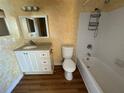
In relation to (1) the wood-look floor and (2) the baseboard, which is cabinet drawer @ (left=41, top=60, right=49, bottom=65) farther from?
(2) the baseboard

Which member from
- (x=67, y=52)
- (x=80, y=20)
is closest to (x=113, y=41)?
(x=80, y=20)

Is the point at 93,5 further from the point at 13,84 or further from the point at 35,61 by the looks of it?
the point at 13,84

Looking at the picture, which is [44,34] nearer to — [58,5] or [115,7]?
[58,5]

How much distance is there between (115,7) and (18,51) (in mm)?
2536

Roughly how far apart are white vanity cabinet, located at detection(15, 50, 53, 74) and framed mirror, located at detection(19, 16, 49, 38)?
614 millimetres

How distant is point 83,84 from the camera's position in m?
2.02

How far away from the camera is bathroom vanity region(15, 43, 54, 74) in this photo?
2.08 metres

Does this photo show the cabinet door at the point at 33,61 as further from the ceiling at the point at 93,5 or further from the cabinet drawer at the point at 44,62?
the ceiling at the point at 93,5

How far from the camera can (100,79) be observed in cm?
198

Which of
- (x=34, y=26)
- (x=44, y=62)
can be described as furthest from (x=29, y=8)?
(x=44, y=62)

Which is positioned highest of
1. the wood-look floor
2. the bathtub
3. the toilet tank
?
the toilet tank

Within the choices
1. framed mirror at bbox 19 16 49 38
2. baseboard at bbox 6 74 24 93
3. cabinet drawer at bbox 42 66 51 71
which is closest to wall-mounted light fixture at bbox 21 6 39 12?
framed mirror at bbox 19 16 49 38

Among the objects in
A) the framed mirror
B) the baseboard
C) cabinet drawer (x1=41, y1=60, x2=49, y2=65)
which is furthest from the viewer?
the framed mirror

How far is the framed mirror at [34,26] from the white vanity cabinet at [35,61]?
0.61 meters
